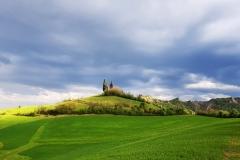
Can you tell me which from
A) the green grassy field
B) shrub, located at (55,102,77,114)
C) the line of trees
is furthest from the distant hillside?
the green grassy field

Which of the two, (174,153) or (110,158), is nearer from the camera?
(174,153)

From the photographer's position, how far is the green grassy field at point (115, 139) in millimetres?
18750

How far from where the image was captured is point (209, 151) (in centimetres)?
1742

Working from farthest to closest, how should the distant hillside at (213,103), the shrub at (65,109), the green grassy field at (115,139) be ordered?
the distant hillside at (213,103)
the shrub at (65,109)
the green grassy field at (115,139)

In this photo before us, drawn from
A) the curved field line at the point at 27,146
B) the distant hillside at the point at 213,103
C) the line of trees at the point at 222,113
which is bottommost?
the curved field line at the point at 27,146

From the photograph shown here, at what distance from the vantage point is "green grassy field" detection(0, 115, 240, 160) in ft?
61.5

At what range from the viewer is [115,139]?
41781 mm

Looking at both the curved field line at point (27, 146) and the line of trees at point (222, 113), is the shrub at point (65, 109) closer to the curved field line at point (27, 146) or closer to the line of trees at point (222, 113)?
the curved field line at point (27, 146)

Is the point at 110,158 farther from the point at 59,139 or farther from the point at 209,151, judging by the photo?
the point at 59,139

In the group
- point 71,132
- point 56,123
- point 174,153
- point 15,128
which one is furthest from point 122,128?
point 174,153

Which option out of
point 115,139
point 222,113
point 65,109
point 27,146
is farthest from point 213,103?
point 27,146

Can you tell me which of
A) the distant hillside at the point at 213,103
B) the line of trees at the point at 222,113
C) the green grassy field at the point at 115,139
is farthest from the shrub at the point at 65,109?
the distant hillside at the point at 213,103

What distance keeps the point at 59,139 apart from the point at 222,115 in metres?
50.0

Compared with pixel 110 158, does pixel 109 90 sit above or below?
above
